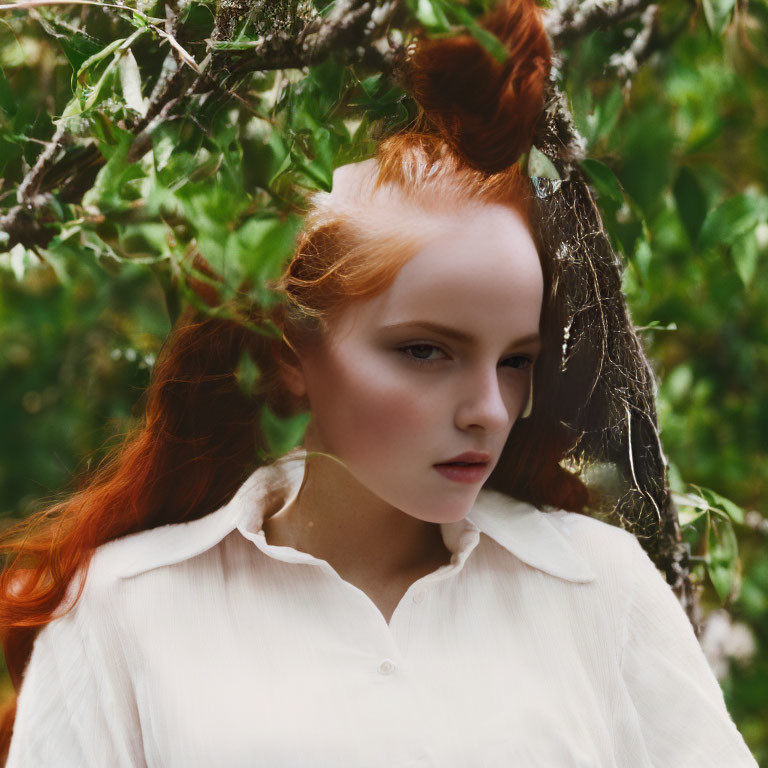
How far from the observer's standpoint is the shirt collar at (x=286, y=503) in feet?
2.95

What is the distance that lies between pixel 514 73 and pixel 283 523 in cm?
47

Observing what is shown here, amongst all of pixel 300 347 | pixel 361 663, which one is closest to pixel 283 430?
pixel 300 347

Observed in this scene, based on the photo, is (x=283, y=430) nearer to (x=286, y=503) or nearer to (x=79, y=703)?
(x=286, y=503)

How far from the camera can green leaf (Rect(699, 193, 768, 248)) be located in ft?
3.14

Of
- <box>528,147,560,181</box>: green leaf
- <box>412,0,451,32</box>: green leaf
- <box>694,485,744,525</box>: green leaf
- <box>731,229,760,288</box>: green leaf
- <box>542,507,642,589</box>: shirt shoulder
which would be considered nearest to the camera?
<box>412,0,451,32</box>: green leaf

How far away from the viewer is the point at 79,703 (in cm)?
86

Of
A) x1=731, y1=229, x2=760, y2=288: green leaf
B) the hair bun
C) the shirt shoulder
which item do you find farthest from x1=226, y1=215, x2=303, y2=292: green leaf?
x1=731, y1=229, x2=760, y2=288: green leaf

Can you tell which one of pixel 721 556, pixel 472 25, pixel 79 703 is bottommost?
pixel 79 703

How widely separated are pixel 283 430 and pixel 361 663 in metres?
0.22

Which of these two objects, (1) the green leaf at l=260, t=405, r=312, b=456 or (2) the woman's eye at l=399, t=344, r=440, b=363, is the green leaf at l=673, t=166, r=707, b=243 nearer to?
(2) the woman's eye at l=399, t=344, r=440, b=363

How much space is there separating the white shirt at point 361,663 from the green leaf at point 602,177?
33 centimetres

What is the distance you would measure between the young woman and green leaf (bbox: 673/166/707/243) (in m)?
0.14

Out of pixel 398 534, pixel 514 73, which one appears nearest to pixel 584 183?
pixel 514 73

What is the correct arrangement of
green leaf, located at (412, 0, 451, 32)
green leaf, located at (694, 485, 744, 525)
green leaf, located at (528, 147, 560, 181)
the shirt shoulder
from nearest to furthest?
green leaf, located at (412, 0, 451, 32) < green leaf, located at (528, 147, 560, 181) < the shirt shoulder < green leaf, located at (694, 485, 744, 525)
